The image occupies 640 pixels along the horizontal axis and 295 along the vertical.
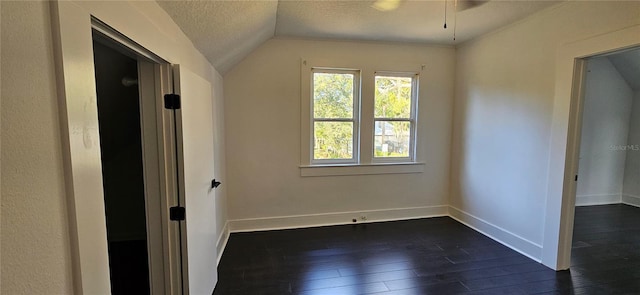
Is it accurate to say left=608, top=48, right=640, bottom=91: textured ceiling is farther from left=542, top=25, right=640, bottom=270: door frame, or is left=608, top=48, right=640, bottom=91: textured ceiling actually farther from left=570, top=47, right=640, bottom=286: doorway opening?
left=542, top=25, right=640, bottom=270: door frame

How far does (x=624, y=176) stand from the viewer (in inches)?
195

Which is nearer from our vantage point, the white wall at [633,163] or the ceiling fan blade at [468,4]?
the ceiling fan blade at [468,4]

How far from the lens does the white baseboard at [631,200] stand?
4801 millimetres

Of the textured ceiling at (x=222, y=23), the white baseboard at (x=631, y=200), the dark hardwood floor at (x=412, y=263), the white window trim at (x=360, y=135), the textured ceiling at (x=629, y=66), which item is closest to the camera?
Answer: the textured ceiling at (x=222, y=23)

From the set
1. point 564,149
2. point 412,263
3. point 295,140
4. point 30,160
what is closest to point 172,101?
point 30,160

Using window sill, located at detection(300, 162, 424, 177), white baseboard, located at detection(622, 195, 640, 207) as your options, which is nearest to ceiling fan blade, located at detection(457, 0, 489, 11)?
window sill, located at detection(300, 162, 424, 177)

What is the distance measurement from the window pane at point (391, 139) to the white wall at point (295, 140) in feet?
0.63

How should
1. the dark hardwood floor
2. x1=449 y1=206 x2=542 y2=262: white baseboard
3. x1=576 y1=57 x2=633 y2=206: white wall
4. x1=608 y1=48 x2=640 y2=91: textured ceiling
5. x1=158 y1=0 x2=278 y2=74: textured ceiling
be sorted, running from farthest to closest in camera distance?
x1=576 y1=57 x2=633 y2=206: white wall < x1=608 y1=48 x2=640 y2=91: textured ceiling < x1=449 y1=206 x2=542 y2=262: white baseboard < the dark hardwood floor < x1=158 y1=0 x2=278 y2=74: textured ceiling

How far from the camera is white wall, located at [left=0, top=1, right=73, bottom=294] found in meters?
0.58

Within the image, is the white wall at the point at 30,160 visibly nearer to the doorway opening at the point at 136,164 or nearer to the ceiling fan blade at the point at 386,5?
the doorway opening at the point at 136,164

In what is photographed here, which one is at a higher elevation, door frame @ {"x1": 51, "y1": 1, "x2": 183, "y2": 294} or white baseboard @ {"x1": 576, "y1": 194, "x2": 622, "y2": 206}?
door frame @ {"x1": 51, "y1": 1, "x2": 183, "y2": 294}

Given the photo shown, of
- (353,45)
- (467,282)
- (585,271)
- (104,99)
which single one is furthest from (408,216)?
(104,99)

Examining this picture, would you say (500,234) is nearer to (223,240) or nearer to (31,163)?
(223,240)

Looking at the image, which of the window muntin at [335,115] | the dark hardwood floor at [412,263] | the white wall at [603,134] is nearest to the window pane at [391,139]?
the window muntin at [335,115]
